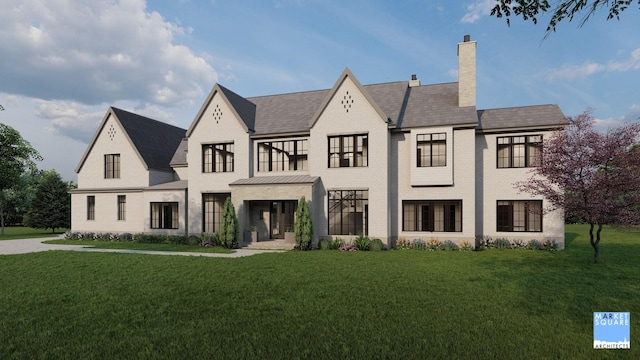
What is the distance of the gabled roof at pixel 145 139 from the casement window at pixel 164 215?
353cm

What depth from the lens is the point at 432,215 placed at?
847 inches

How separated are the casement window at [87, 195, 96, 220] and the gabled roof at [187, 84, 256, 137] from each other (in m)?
11.4

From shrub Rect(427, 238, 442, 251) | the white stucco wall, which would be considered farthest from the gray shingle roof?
shrub Rect(427, 238, 442, 251)

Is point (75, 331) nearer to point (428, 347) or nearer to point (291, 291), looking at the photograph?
point (291, 291)

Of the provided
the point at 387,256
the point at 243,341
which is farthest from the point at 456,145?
the point at 243,341

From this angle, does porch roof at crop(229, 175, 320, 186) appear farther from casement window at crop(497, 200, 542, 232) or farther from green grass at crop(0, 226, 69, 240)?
green grass at crop(0, 226, 69, 240)

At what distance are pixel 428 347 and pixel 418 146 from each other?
16.5 meters

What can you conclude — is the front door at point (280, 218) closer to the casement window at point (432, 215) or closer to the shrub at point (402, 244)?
the shrub at point (402, 244)

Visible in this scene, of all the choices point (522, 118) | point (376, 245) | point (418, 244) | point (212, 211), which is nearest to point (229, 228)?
point (212, 211)

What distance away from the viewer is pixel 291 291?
10289mm

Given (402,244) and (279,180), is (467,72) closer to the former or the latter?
(402,244)

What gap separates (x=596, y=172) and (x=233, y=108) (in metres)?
20.3

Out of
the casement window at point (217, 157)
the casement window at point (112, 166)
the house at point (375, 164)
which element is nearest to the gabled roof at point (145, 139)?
the casement window at point (112, 166)

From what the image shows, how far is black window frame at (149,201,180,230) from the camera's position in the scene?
1025 inches
